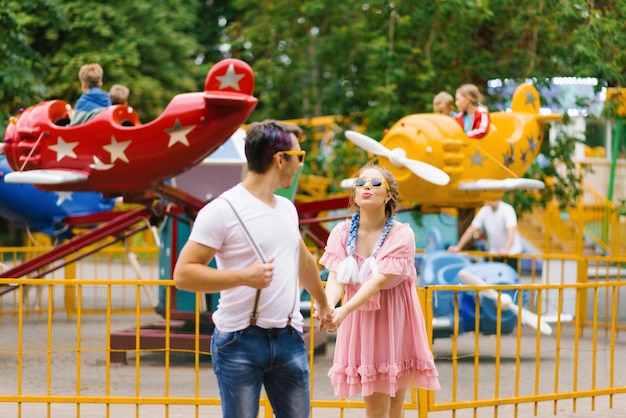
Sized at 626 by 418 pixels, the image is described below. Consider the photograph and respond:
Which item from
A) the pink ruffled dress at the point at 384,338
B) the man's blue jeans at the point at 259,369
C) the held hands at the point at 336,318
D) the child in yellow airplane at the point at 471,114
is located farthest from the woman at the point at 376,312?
the child in yellow airplane at the point at 471,114

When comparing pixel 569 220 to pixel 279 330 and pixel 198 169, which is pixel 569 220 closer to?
pixel 198 169

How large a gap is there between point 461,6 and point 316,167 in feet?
12.1

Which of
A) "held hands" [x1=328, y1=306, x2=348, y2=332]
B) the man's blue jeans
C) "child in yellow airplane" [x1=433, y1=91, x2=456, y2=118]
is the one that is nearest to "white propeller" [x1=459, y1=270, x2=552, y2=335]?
"child in yellow airplane" [x1=433, y1=91, x2=456, y2=118]

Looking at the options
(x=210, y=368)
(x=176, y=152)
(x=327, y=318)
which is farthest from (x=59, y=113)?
(x=327, y=318)

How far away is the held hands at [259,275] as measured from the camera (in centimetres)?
375

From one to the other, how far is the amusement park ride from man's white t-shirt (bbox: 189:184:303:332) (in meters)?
4.07

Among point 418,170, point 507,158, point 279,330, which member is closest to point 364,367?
point 279,330

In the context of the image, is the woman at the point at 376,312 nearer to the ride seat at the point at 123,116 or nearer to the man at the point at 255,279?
the man at the point at 255,279

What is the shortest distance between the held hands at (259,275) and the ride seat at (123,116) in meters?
4.72

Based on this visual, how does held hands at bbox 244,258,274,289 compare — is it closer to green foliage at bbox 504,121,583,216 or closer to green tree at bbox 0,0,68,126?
green tree at bbox 0,0,68,126

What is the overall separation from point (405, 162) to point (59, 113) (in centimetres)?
301

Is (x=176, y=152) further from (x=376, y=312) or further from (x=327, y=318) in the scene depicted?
(x=327, y=318)

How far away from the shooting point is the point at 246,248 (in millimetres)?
3881

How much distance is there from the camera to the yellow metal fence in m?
6.24
